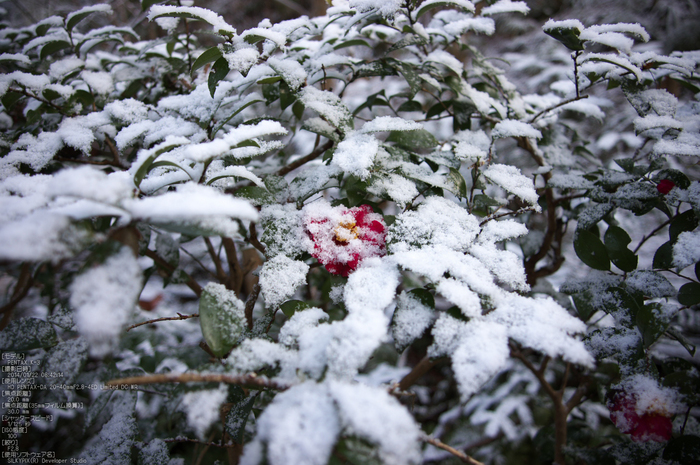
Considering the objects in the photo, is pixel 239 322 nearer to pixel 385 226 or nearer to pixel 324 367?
pixel 324 367

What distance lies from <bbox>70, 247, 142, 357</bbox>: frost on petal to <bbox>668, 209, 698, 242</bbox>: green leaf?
825 mm

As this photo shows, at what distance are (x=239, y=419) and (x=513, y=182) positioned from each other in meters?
0.57

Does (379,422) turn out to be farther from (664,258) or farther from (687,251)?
(664,258)

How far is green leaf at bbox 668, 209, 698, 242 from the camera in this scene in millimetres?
628

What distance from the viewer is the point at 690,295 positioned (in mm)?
559

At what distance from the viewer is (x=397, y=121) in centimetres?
61

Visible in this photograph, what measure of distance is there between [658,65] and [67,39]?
1.34 meters

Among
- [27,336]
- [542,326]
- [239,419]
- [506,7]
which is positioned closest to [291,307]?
[239,419]

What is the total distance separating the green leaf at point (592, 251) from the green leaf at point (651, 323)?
13 centimetres

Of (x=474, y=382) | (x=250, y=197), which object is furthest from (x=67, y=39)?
(x=474, y=382)

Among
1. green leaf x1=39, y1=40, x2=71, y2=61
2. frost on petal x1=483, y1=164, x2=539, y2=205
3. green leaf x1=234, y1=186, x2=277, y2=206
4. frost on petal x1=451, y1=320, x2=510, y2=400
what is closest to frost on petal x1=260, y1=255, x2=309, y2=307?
green leaf x1=234, y1=186, x2=277, y2=206

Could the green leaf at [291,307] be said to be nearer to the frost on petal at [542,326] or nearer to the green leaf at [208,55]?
the frost on petal at [542,326]

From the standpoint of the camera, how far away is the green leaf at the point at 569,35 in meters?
0.61

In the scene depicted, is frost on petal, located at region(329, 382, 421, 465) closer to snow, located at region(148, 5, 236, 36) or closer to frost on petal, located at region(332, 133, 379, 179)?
frost on petal, located at region(332, 133, 379, 179)
